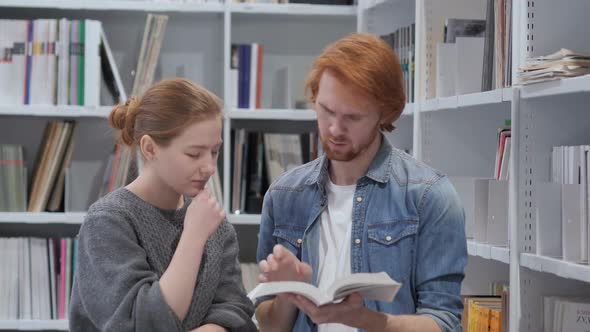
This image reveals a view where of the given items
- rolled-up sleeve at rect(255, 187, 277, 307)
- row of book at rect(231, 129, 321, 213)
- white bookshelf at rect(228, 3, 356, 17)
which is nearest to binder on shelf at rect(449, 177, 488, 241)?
rolled-up sleeve at rect(255, 187, 277, 307)

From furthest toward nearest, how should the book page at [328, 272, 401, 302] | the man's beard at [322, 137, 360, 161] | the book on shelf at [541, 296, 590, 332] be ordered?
the book on shelf at [541, 296, 590, 332] → the man's beard at [322, 137, 360, 161] → the book page at [328, 272, 401, 302]

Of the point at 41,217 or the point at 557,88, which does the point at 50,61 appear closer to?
the point at 41,217

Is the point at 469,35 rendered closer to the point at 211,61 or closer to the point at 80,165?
the point at 211,61

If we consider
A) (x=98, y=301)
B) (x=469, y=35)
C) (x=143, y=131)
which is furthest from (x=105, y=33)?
(x=98, y=301)

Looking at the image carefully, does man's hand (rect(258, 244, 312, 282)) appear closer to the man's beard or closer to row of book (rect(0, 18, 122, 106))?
the man's beard

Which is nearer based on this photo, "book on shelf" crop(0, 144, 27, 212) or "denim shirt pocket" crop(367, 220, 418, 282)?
Answer: "denim shirt pocket" crop(367, 220, 418, 282)

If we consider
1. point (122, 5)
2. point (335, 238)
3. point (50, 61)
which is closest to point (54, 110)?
point (50, 61)

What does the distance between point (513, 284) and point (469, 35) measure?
2.88 ft

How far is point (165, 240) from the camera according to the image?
1.70 metres

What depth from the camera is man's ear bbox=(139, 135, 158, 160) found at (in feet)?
5.74

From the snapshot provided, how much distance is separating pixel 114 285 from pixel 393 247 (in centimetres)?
50

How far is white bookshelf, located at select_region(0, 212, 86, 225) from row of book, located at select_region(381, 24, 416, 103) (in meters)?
1.33

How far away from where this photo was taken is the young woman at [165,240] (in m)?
1.60

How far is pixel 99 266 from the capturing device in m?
1.62
